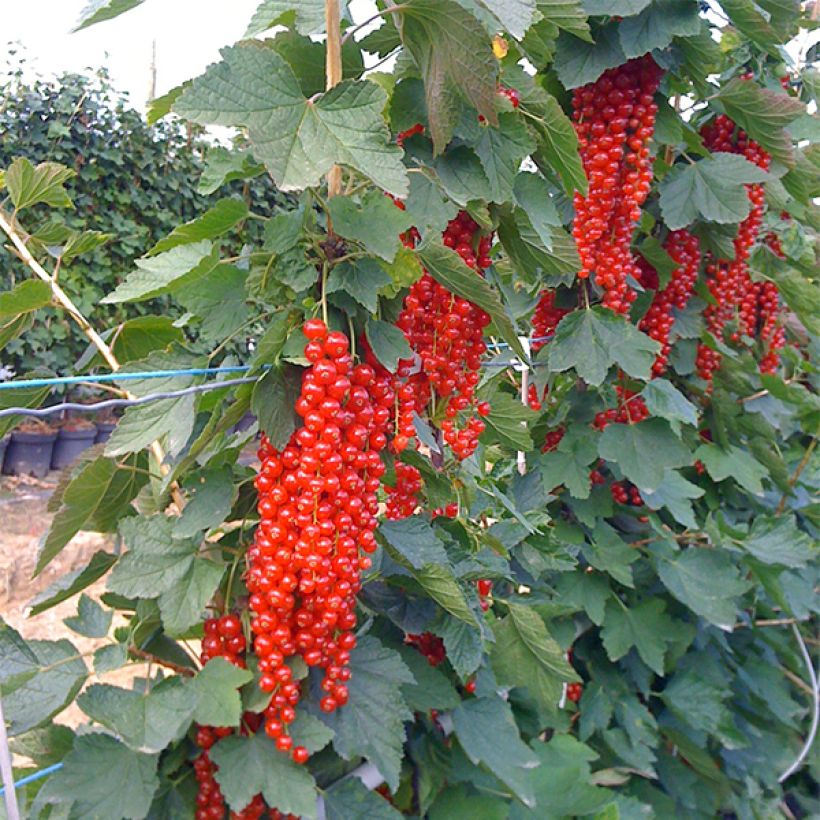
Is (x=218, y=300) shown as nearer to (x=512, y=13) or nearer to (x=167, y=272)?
(x=167, y=272)

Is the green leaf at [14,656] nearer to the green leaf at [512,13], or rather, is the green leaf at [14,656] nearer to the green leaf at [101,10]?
the green leaf at [101,10]

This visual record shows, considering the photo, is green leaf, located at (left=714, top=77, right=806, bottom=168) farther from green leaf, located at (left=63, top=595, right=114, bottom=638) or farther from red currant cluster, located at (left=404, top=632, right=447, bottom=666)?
green leaf, located at (left=63, top=595, right=114, bottom=638)

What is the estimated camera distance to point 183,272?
83 centimetres

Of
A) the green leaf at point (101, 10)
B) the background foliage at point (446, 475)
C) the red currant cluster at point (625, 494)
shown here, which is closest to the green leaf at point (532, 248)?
the background foliage at point (446, 475)

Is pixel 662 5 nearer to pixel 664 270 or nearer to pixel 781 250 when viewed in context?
pixel 664 270

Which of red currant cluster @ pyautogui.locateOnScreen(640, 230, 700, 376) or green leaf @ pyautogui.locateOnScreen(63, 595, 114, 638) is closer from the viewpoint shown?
green leaf @ pyautogui.locateOnScreen(63, 595, 114, 638)

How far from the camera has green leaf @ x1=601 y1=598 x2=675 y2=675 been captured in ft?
5.39

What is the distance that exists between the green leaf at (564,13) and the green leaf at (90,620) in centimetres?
94

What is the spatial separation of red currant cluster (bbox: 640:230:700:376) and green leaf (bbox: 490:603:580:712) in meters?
0.81

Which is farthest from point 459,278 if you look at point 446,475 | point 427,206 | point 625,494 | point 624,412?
point 625,494

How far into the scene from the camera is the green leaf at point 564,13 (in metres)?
1.08

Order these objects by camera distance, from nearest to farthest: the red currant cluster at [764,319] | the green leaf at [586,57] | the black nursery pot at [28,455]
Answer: the green leaf at [586,57]
the red currant cluster at [764,319]
the black nursery pot at [28,455]

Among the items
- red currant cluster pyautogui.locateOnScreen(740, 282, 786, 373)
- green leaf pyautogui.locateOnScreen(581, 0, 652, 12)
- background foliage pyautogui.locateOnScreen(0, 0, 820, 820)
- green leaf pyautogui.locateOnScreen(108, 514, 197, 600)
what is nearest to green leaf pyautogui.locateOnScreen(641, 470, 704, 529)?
background foliage pyautogui.locateOnScreen(0, 0, 820, 820)

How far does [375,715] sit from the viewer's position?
84 centimetres
